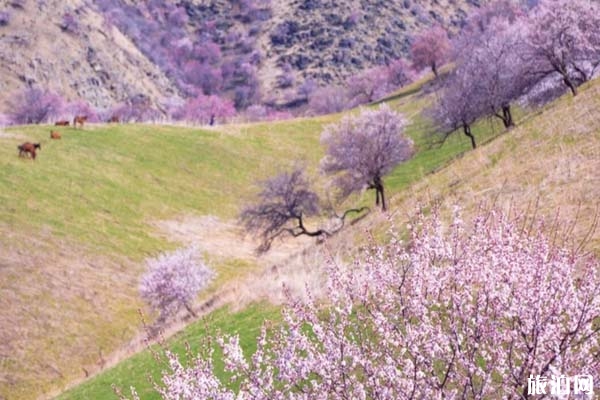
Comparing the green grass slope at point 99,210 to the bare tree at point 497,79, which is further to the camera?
the bare tree at point 497,79

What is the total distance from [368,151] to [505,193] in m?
19.9

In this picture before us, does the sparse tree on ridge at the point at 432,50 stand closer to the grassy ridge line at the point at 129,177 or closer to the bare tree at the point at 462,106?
the grassy ridge line at the point at 129,177

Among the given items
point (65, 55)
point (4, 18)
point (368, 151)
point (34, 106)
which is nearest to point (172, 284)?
point (368, 151)

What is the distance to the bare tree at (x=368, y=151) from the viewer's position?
40219 mm

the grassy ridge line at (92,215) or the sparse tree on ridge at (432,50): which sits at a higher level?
the sparse tree on ridge at (432,50)

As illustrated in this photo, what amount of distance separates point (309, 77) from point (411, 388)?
15451cm

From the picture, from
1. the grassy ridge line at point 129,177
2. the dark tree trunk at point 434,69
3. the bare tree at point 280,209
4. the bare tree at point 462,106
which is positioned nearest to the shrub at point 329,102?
the dark tree trunk at point 434,69

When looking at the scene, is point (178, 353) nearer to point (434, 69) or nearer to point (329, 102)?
point (434, 69)

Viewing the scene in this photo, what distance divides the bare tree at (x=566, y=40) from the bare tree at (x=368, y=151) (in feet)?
32.2

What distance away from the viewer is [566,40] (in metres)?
34.9

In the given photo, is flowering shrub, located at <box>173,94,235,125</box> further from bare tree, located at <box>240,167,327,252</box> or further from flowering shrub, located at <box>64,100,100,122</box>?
bare tree, located at <box>240,167,327,252</box>

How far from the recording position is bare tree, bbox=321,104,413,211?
4022 cm

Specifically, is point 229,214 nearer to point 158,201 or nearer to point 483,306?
point 158,201

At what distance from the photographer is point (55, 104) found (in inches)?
3725
